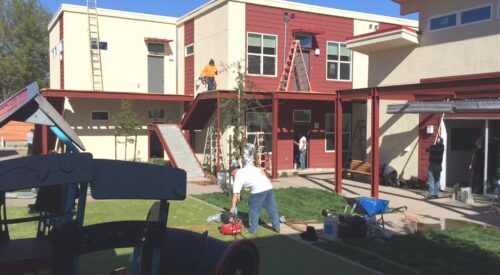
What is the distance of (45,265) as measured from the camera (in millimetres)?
4742

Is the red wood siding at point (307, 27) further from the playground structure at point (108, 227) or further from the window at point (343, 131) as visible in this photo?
the playground structure at point (108, 227)

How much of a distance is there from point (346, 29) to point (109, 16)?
11832mm

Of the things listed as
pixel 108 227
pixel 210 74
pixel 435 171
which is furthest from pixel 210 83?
pixel 108 227

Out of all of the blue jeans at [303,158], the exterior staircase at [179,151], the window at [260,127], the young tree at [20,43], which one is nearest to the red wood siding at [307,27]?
the window at [260,127]

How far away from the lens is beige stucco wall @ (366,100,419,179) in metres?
16.5

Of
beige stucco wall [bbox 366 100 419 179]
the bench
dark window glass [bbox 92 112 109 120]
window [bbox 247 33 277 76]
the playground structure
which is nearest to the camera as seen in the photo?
the playground structure

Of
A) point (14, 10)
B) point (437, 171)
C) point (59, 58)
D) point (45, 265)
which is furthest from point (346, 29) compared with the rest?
point (14, 10)

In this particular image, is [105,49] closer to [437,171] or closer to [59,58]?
[59,58]

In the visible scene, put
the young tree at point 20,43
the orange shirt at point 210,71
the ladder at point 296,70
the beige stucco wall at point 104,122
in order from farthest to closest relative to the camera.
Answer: the young tree at point 20,43
the beige stucco wall at point 104,122
the ladder at point 296,70
the orange shirt at point 210,71

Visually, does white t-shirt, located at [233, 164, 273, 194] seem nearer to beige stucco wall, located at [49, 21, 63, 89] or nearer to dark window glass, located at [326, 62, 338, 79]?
dark window glass, located at [326, 62, 338, 79]

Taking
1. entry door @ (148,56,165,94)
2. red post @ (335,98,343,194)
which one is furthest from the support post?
entry door @ (148,56,165,94)

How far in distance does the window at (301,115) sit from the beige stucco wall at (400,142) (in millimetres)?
5123

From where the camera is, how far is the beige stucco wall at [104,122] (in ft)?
76.6

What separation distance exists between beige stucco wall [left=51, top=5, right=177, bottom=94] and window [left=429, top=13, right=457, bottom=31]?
14.1 m
